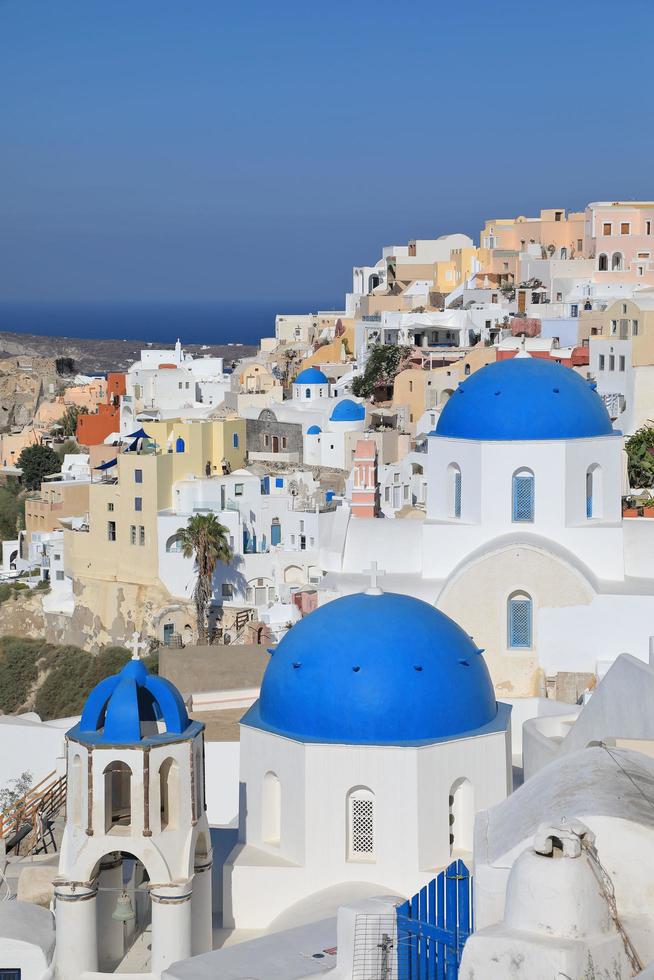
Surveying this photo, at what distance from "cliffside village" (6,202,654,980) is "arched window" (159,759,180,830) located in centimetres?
2

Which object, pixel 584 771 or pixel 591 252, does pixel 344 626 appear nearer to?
pixel 584 771

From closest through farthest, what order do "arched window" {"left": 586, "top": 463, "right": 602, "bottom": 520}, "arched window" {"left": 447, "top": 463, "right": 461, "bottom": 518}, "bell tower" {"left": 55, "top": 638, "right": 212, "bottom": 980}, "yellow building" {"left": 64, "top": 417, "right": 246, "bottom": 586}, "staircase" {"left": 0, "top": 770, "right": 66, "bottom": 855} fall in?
1. "bell tower" {"left": 55, "top": 638, "right": 212, "bottom": 980}
2. "staircase" {"left": 0, "top": 770, "right": 66, "bottom": 855}
3. "arched window" {"left": 586, "top": 463, "right": 602, "bottom": 520}
4. "arched window" {"left": 447, "top": 463, "right": 461, "bottom": 518}
5. "yellow building" {"left": 64, "top": 417, "right": 246, "bottom": 586}

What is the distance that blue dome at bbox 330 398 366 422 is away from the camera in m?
40.9

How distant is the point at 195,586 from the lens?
3347 cm

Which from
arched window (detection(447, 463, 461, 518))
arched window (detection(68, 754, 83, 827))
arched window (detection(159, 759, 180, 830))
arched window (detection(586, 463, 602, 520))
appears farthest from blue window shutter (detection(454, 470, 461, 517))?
arched window (detection(68, 754, 83, 827))

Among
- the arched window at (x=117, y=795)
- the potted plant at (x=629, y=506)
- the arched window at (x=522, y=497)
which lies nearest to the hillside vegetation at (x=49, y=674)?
the potted plant at (x=629, y=506)

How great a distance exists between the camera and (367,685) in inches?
518

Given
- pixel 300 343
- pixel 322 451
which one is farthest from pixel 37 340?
pixel 322 451

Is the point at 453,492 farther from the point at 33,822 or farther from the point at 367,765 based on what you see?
the point at 367,765

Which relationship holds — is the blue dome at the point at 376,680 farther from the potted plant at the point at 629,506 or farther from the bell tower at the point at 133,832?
the potted plant at the point at 629,506

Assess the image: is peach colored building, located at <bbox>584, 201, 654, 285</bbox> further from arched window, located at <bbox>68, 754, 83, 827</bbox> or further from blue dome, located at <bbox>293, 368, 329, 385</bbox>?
arched window, located at <bbox>68, 754, 83, 827</bbox>

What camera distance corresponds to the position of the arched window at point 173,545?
33.7 m

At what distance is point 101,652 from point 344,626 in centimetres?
2153

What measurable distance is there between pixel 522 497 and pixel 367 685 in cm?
805
